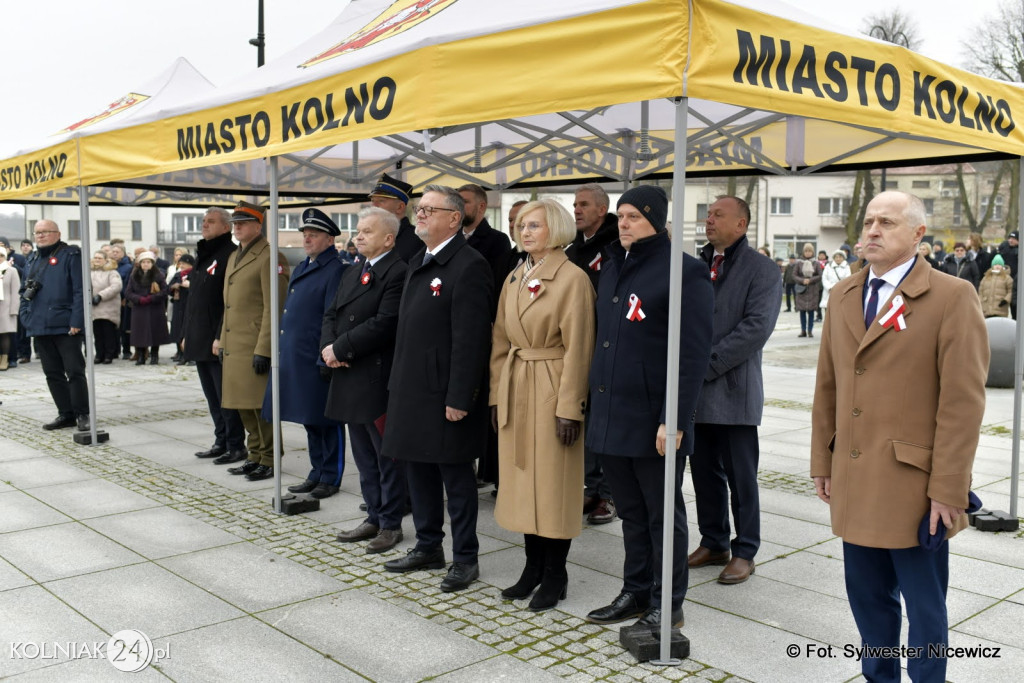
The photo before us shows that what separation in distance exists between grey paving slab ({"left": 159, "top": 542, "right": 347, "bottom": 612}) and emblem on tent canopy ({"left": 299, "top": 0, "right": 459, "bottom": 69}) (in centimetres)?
287

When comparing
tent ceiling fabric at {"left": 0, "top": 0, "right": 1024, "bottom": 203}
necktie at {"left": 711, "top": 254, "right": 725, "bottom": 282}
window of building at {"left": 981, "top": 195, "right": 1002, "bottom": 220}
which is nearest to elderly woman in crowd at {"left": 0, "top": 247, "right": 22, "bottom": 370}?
tent ceiling fabric at {"left": 0, "top": 0, "right": 1024, "bottom": 203}

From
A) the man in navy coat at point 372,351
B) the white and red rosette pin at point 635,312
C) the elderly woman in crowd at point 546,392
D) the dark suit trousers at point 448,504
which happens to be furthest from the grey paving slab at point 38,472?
the white and red rosette pin at point 635,312

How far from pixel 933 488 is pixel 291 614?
2.84 metres

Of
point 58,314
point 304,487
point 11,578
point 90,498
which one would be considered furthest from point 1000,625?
point 58,314

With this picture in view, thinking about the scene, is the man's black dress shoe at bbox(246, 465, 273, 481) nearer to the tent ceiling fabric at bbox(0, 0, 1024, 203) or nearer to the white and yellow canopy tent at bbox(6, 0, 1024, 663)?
the white and yellow canopy tent at bbox(6, 0, 1024, 663)

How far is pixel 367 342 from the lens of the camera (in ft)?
17.0

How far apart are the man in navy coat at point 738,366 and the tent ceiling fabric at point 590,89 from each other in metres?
0.71

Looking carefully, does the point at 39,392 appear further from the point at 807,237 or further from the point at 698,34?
the point at 807,237

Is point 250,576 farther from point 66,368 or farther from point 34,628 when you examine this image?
point 66,368

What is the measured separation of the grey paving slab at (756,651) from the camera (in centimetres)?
361

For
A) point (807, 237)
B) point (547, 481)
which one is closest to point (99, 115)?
point (547, 481)

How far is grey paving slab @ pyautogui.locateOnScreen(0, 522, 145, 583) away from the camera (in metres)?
4.90

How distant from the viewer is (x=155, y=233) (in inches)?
2953

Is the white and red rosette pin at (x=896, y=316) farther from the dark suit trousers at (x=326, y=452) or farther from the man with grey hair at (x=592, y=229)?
the dark suit trousers at (x=326, y=452)
